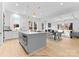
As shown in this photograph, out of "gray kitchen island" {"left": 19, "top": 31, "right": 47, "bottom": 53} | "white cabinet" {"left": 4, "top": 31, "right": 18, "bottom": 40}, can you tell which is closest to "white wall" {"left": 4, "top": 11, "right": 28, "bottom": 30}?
"white cabinet" {"left": 4, "top": 31, "right": 18, "bottom": 40}

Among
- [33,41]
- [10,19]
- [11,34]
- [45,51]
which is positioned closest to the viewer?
[33,41]

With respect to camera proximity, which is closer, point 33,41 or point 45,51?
point 33,41

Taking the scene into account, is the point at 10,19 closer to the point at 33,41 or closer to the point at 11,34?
the point at 11,34

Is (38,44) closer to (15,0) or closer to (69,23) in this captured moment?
(15,0)

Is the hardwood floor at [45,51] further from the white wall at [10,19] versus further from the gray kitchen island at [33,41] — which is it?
the white wall at [10,19]

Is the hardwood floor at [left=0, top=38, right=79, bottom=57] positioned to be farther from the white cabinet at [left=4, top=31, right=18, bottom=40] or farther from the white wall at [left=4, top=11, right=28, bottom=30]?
the white wall at [left=4, top=11, right=28, bottom=30]

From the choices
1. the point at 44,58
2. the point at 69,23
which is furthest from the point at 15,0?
the point at 69,23

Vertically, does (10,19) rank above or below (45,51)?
above

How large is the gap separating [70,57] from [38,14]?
3819mm

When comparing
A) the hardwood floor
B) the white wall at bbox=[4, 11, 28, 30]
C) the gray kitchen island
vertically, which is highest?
the white wall at bbox=[4, 11, 28, 30]

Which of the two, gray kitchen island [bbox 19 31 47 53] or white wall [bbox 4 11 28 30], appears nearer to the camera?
gray kitchen island [bbox 19 31 47 53]

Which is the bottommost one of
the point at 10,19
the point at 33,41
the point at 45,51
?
the point at 45,51

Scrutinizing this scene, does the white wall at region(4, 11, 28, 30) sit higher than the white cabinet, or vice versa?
the white wall at region(4, 11, 28, 30)

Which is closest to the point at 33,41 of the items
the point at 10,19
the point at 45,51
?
the point at 45,51
